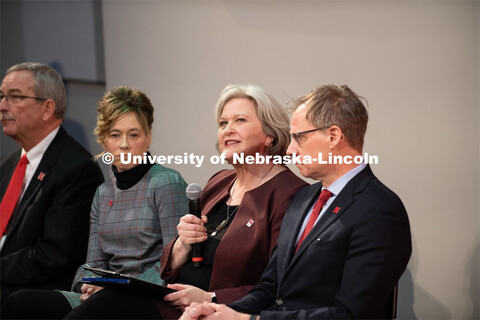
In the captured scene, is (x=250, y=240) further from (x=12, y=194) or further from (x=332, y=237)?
(x=12, y=194)

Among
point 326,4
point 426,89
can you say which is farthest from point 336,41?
point 426,89

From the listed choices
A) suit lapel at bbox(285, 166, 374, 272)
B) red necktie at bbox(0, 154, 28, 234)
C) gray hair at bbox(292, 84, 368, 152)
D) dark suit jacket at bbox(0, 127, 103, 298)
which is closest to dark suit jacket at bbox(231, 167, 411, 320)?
suit lapel at bbox(285, 166, 374, 272)

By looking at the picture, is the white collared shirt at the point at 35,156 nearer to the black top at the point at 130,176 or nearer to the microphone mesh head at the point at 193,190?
the black top at the point at 130,176

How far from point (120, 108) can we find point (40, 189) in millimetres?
756

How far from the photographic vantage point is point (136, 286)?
2.49 m

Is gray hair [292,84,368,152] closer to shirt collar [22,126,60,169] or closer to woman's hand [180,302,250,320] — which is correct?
woman's hand [180,302,250,320]

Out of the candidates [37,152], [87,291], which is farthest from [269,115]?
[37,152]

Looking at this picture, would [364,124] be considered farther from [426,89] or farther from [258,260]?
[426,89]

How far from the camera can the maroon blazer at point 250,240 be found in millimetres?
2703

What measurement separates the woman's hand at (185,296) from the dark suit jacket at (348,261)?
308 mm

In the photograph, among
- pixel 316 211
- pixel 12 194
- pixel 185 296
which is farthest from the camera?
pixel 12 194

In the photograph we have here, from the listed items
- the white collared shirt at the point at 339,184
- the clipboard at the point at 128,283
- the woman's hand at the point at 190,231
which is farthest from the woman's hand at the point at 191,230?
the white collared shirt at the point at 339,184

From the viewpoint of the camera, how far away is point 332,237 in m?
2.23

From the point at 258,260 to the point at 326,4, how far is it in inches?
72.5
